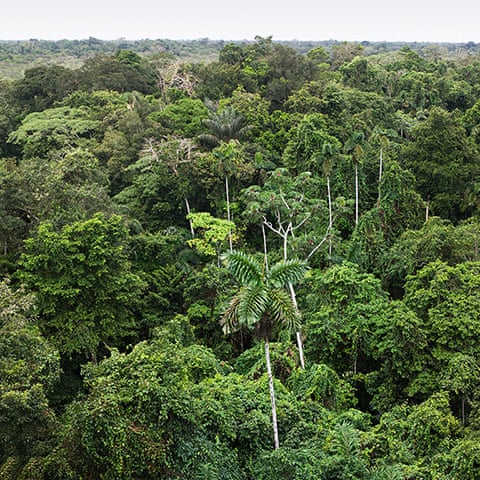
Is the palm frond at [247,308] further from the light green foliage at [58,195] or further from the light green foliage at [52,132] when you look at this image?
the light green foliage at [52,132]

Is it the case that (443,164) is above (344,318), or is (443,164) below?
above

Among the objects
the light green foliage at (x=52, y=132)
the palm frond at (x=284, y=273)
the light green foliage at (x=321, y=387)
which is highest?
the light green foliage at (x=52, y=132)

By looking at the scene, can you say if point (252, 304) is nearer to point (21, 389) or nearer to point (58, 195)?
point (21, 389)

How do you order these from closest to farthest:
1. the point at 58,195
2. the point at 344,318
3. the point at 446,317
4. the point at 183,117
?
the point at 446,317 → the point at 344,318 → the point at 58,195 → the point at 183,117

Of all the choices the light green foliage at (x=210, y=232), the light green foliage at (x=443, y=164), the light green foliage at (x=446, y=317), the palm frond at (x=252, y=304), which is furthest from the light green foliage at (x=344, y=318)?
the light green foliage at (x=443, y=164)

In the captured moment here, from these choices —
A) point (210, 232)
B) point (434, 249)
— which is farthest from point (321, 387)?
point (210, 232)

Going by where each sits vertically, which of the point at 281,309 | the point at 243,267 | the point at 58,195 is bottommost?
the point at 281,309

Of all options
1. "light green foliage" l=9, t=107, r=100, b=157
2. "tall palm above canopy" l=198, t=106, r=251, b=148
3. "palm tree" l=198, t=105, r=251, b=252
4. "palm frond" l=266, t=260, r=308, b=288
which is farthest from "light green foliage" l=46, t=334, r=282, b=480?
"light green foliage" l=9, t=107, r=100, b=157

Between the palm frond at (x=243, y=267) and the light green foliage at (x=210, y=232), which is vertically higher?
the palm frond at (x=243, y=267)
